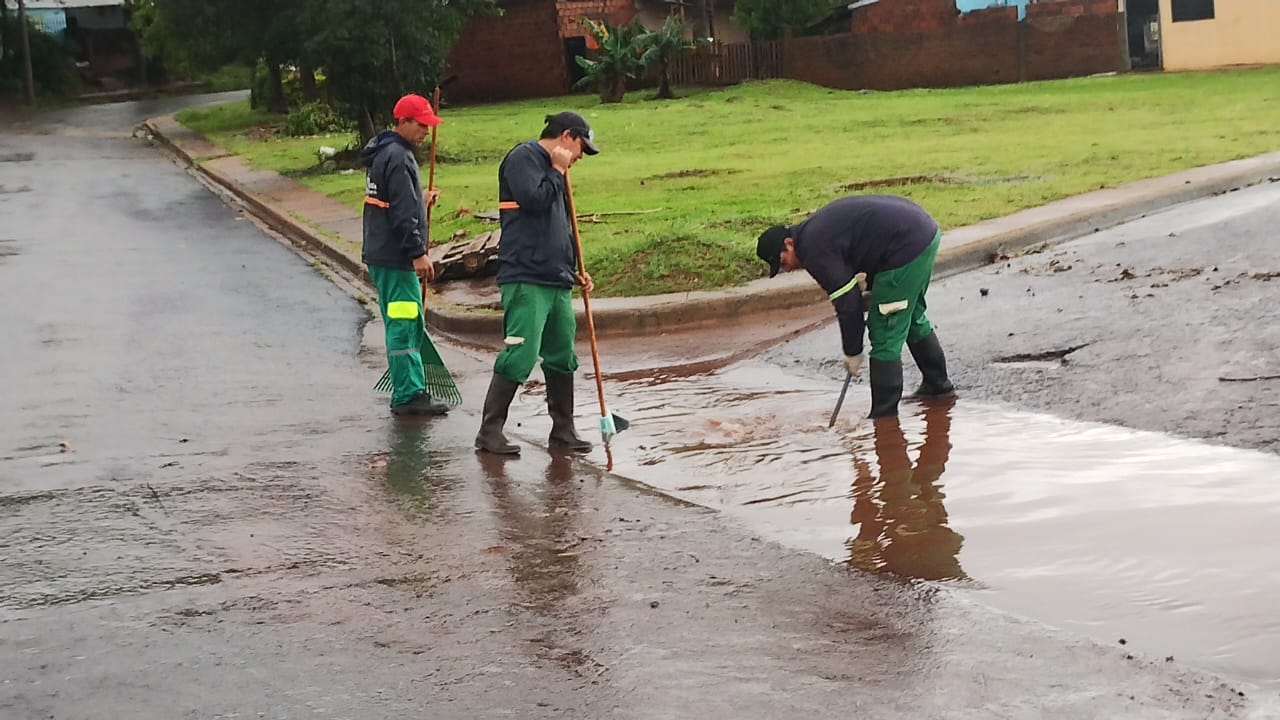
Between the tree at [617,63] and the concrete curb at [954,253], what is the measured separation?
20620 mm

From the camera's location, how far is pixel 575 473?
284 inches

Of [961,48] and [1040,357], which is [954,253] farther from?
[961,48]

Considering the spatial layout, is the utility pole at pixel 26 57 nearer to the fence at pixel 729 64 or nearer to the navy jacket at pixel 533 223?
the fence at pixel 729 64

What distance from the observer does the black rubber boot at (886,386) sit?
7.79 meters

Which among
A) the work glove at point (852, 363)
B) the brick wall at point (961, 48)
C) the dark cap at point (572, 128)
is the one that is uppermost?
the brick wall at point (961, 48)

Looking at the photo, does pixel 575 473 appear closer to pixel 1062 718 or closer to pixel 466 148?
pixel 1062 718

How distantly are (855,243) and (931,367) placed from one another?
0.97m

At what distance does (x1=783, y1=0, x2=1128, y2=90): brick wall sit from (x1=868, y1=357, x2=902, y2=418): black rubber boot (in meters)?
30.8

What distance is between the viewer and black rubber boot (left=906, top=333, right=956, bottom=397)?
8.18 meters

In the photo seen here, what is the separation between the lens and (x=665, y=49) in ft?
118

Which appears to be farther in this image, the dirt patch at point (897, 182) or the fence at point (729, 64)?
the fence at point (729, 64)

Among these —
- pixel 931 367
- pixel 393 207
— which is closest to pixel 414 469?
pixel 393 207

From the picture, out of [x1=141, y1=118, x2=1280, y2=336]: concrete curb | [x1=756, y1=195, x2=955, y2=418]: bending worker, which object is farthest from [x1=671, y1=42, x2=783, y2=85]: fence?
[x1=756, y1=195, x2=955, y2=418]: bending worker

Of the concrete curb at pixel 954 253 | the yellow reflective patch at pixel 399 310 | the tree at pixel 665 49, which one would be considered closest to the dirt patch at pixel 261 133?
the tree at pixel 665 49
